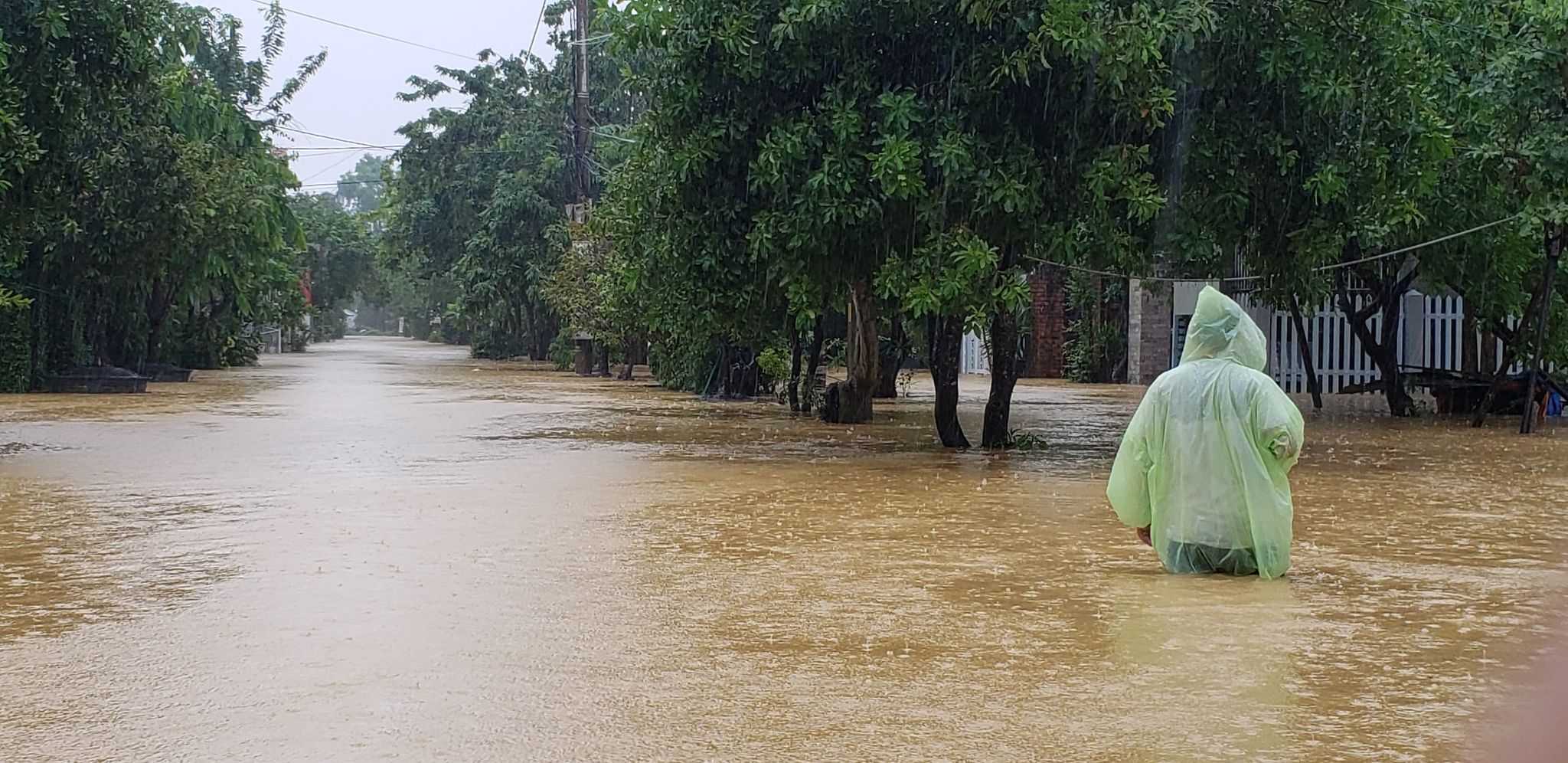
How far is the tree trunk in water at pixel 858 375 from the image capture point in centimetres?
2062

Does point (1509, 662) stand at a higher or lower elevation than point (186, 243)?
lower

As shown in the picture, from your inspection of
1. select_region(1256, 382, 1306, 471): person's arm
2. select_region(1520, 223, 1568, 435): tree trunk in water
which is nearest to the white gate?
select_region(1520, 223, 1568, 435): tree trunk in water

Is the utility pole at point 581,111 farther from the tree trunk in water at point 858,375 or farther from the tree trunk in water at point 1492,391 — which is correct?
the tree trunk in water at point 1492,391

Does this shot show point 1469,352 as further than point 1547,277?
Yes

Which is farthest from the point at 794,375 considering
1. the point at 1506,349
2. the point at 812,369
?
the point at 1506,349

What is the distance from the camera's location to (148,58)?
57.5 feet

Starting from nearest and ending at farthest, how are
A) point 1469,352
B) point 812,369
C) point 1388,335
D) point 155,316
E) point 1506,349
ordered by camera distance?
point 1506,349, point 812,369, point 1388,335, point 1469,352, point 155,316

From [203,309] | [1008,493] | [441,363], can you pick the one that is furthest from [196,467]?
[441,363]

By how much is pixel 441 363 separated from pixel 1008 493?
129 feet

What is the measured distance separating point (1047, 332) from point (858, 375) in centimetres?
1962

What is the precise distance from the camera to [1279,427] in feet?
26.8

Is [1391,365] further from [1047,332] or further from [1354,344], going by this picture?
[1047,332]

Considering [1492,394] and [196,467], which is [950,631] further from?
[1492,394]

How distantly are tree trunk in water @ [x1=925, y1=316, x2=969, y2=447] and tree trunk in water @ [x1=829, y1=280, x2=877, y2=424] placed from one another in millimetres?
2971
